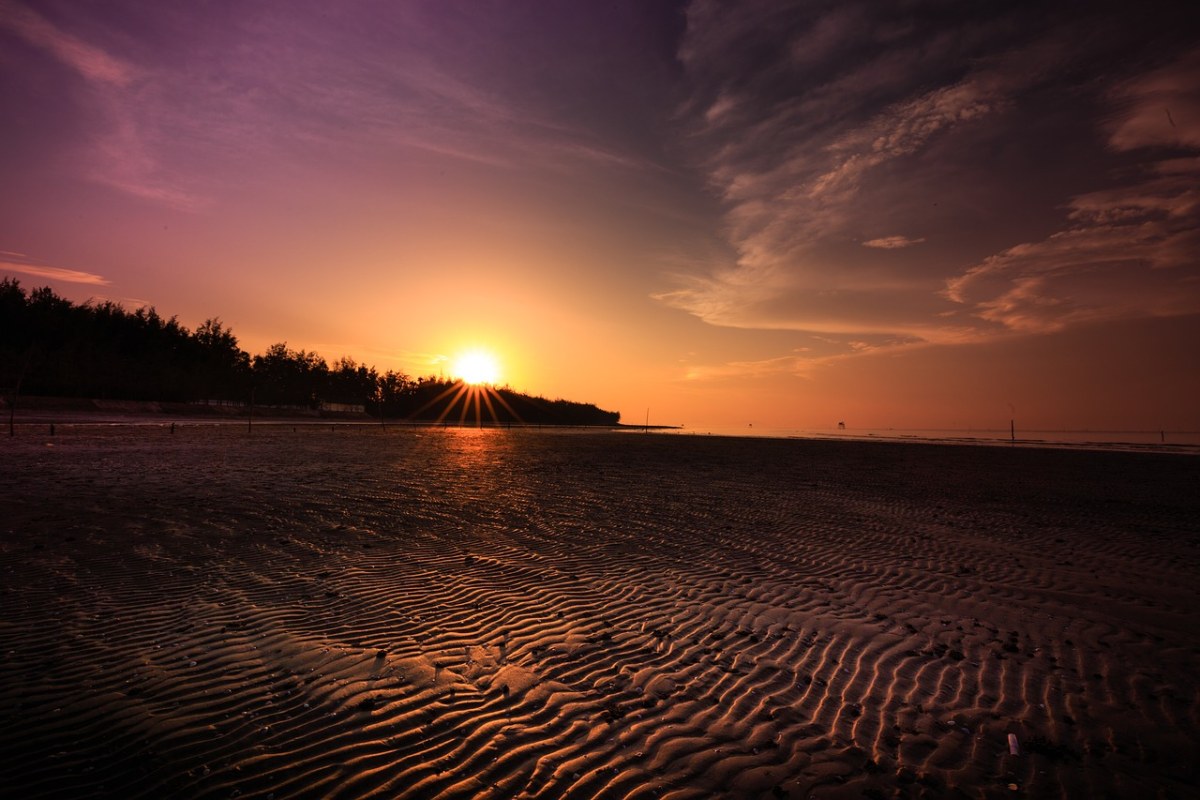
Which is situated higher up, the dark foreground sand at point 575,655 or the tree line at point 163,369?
the tree line at point 163,369

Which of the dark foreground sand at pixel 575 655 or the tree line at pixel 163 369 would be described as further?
the tree line at pixel 163 369

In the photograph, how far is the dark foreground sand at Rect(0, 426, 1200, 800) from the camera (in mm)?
3961

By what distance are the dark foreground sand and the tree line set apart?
119ft

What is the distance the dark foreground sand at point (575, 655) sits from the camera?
396 cm

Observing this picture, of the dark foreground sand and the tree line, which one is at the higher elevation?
the tree line

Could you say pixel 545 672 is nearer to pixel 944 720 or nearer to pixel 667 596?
pixel 667 596

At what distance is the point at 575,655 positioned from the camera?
5.96 m

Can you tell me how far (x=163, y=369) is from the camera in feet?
249

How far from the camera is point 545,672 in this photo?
554 cm

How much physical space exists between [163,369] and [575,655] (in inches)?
3818

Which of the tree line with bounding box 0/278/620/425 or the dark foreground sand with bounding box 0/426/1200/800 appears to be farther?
the tree line with bounding box 0/278/620/425

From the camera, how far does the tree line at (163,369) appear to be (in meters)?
61.8

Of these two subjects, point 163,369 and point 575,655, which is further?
point 163,369

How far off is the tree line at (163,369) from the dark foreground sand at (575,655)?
36.4m
